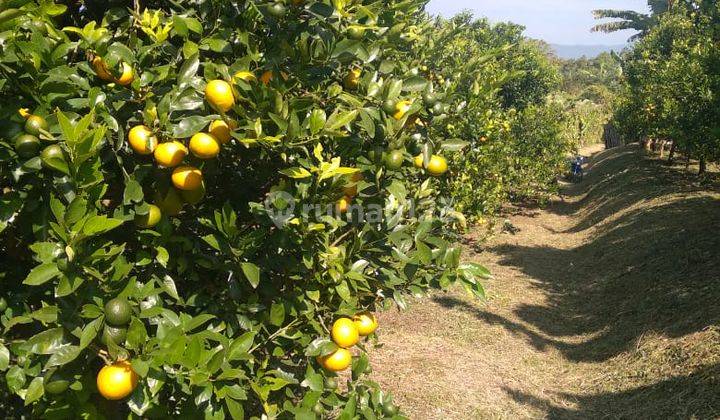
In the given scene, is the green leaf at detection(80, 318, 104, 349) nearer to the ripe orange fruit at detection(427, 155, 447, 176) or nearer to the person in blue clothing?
the ripe orange fruit at detection(427, 155, 447, 176)

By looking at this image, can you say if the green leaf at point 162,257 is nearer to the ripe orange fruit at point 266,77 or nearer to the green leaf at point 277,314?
the green leaf at point 277,314

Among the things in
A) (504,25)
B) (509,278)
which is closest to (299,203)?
(509,278)

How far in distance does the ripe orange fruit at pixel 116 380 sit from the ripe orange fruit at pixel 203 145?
0.58m

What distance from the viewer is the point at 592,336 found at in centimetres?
600

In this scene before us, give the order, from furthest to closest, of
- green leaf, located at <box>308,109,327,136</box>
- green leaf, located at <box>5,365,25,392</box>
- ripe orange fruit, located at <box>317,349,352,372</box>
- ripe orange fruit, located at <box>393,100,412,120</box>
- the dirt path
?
the dirt path → ripe orange fruit, located at <box>393,100,412,120</box> → ripe orange fruit, located at <box>317,349,352,372</box> → green leaf, located at <box>308,109,327,136</box> → green leaf, located at <box>5,365,25,392</box>

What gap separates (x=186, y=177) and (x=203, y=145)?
0.11 meters

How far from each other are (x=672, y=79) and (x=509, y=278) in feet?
25.8

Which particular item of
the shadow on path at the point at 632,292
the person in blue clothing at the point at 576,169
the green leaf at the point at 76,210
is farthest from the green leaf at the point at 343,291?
the person in blue clothing at the point at 576,169

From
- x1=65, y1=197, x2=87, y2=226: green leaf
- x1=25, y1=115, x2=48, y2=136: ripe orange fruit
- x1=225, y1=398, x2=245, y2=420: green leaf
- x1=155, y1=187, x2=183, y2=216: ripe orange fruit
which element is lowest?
x1=225, y1=398, x2=245, y2=420: green leaf

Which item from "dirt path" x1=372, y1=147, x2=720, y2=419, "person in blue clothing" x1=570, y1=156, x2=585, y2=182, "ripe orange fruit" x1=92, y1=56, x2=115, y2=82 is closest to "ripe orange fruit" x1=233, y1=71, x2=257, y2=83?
"ripe orange fruit" x1=92, y1=56, x2=115, y2=82

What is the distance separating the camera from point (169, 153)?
54.8 inches

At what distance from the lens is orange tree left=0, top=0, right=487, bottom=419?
1242 mm

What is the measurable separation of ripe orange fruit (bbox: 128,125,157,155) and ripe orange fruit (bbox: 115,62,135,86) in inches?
6.3

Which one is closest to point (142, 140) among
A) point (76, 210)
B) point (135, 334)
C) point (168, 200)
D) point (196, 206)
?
point (168, 200)
